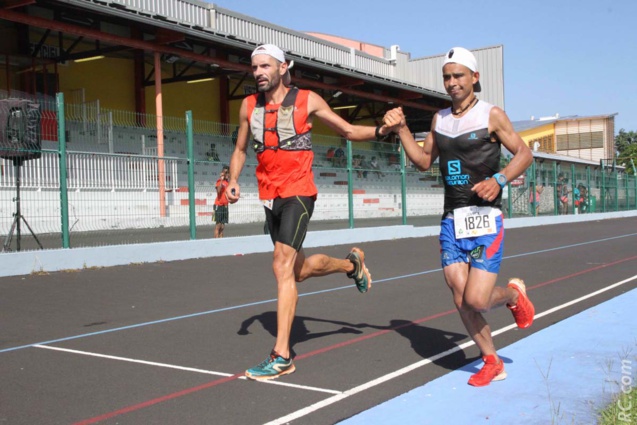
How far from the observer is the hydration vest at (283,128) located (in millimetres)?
5145

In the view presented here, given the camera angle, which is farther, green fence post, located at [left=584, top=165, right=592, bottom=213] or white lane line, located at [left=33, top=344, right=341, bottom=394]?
green fence post, located at [left=584, top=165, right=592, bottom=213]

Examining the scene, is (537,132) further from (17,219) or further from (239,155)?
(239,155)

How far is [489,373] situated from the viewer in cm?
444

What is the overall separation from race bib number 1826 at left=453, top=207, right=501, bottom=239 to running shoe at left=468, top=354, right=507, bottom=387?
0.80m

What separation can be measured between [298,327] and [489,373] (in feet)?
8.72

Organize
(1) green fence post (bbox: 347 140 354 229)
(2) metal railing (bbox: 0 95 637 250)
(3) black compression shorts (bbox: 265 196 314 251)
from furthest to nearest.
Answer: (1) green fence post (bbox: 347 140 354 229), (2) metal railing (bbox: 0 95 637 250), (3) black compression shorts (bbox: 265 196 314 251)

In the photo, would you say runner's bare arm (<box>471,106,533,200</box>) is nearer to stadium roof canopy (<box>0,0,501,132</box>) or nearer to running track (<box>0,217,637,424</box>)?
running track (<box>0,217,637,424</box>)

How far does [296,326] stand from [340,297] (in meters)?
2.01

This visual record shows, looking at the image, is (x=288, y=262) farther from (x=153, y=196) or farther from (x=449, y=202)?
(x=153, y=196)

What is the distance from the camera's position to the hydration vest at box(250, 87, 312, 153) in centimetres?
514

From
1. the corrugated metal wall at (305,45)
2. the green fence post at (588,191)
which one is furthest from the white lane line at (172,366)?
the green fence post at (588,191)

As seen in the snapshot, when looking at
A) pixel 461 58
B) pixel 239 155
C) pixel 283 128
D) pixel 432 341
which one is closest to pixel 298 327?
pixel 432 341

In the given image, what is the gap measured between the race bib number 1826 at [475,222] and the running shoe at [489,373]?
2.61 feet

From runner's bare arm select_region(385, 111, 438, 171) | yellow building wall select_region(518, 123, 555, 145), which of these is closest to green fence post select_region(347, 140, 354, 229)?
runner's bare arm select_region(385, 111, 438, 171)
